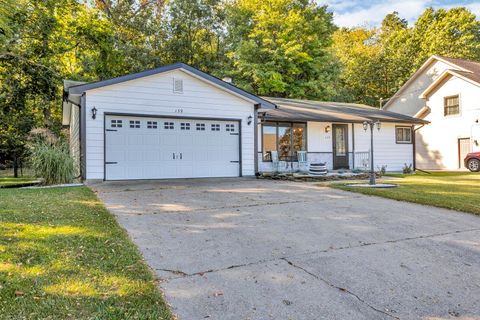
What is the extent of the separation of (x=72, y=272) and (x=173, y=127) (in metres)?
8.34

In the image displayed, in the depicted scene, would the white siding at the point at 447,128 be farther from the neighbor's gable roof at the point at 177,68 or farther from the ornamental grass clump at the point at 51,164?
the ornamental grass clump at the point at 51,164

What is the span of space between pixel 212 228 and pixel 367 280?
2224mm

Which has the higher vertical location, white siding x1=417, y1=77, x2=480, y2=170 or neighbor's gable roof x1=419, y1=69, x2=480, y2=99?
neighbor's gable roof x1=419, y1=69, x2=480, y2=99

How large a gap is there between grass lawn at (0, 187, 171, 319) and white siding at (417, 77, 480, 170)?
66.6 ft

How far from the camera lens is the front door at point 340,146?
15281 millimetres

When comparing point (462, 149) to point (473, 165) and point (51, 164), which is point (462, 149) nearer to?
point (473, 165)

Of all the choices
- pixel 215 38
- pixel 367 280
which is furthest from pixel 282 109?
pixel 215 38

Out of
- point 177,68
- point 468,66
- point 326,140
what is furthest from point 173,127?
point 468,66

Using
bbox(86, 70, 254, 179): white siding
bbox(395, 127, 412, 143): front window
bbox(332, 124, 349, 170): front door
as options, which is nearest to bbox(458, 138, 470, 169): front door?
bbox(395, 127, 412, 143): front window

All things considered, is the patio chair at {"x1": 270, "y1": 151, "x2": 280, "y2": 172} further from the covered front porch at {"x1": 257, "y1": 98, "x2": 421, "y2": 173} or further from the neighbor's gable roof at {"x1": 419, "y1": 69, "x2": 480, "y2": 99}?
the neighbor's gable roof at {"x1": 419, "y1": 69, "x2": 480, "y2": 99}

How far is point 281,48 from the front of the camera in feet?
78.7

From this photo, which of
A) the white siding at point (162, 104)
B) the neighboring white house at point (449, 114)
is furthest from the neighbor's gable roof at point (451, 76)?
the white siding at point (162, 104)

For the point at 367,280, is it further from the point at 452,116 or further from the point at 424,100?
the point at 424,100

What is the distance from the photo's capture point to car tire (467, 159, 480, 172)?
16.4m
